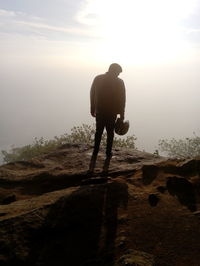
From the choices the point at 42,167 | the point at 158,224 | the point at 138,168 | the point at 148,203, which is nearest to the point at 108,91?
the point at 138,168

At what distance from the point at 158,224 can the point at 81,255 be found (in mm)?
1538

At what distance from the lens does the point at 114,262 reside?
4.75 m

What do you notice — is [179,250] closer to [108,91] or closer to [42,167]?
[108,91]

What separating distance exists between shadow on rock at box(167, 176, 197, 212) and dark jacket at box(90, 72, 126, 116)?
3.18 metres

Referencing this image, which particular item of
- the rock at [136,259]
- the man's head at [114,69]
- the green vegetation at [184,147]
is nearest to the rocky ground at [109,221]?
the rock at [136,259]

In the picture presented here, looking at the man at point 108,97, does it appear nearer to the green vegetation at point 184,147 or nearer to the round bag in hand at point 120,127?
Answer: the round bag in hand at point 120,127

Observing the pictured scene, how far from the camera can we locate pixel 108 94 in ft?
30.7

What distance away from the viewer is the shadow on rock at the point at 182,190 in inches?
255

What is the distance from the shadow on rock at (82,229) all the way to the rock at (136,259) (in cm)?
24

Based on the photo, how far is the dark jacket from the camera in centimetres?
932

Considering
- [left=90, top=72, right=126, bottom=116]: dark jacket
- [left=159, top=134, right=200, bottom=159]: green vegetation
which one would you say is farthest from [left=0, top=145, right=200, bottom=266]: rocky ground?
[left=159, top=134, right=200, bottom=159]: green vegetation

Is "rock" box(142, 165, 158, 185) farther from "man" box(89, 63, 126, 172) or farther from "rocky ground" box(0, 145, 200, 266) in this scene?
"man" box(89, 63, 126, 172)

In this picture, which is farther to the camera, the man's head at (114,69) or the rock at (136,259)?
the man's head at (114,69)

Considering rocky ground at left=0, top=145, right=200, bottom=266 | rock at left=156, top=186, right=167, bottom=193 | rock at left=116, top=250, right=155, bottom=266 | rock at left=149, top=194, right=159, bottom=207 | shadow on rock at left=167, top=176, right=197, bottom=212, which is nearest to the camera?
rock at left=116, top=250, right=155, bottom=266
